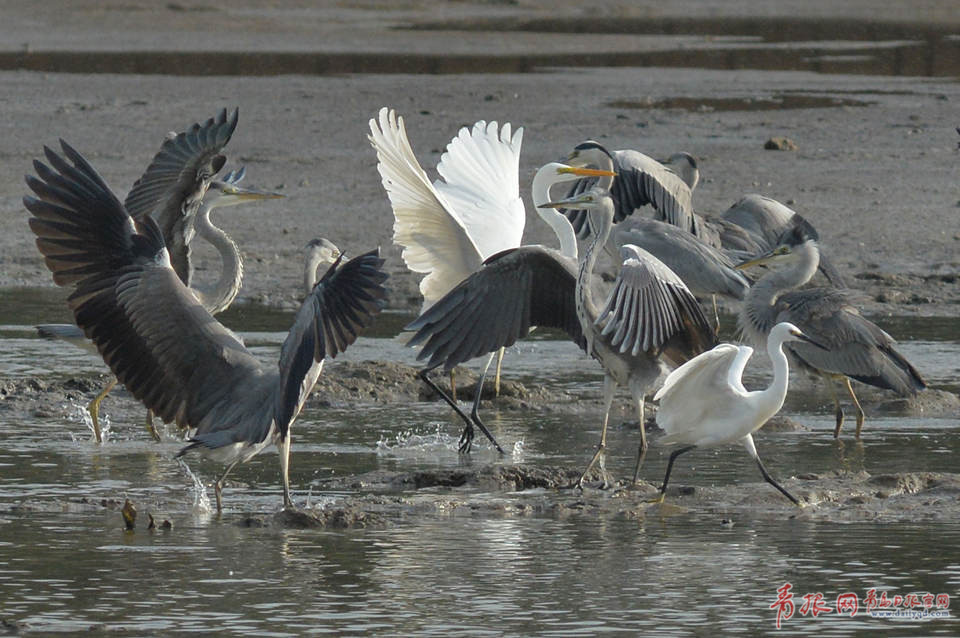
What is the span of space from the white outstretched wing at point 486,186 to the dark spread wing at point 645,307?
7.35ft

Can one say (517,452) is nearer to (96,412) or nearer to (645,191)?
(96,412)

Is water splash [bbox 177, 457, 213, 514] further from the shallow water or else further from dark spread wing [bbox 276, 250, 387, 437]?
dark spread wing [bbox 276, 250, 387, 437]

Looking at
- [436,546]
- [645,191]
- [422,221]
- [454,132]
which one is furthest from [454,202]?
[454,132]

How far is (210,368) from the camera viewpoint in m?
7.82

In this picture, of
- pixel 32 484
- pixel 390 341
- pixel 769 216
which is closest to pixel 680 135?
pixel 769 216

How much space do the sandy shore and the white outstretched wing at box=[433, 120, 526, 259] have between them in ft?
8.81

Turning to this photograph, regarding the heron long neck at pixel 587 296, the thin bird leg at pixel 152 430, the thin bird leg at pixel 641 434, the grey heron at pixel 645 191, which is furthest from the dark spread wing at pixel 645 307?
the grey heron at pixel 645 191

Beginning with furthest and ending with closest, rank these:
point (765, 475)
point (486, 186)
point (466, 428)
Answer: point (486, 186), point (466, 428), point (765, 475)

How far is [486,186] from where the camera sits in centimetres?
1093

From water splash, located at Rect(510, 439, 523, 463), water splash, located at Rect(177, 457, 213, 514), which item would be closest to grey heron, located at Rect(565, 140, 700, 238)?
water splash, located at Rect(510, 439, 523, 463)

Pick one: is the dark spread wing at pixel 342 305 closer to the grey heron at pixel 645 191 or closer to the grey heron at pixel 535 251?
the grey heron at pixel 535 251

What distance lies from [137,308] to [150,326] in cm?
9

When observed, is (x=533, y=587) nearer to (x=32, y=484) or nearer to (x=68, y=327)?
(x=32, y=484)

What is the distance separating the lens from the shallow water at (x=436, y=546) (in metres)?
6.14
